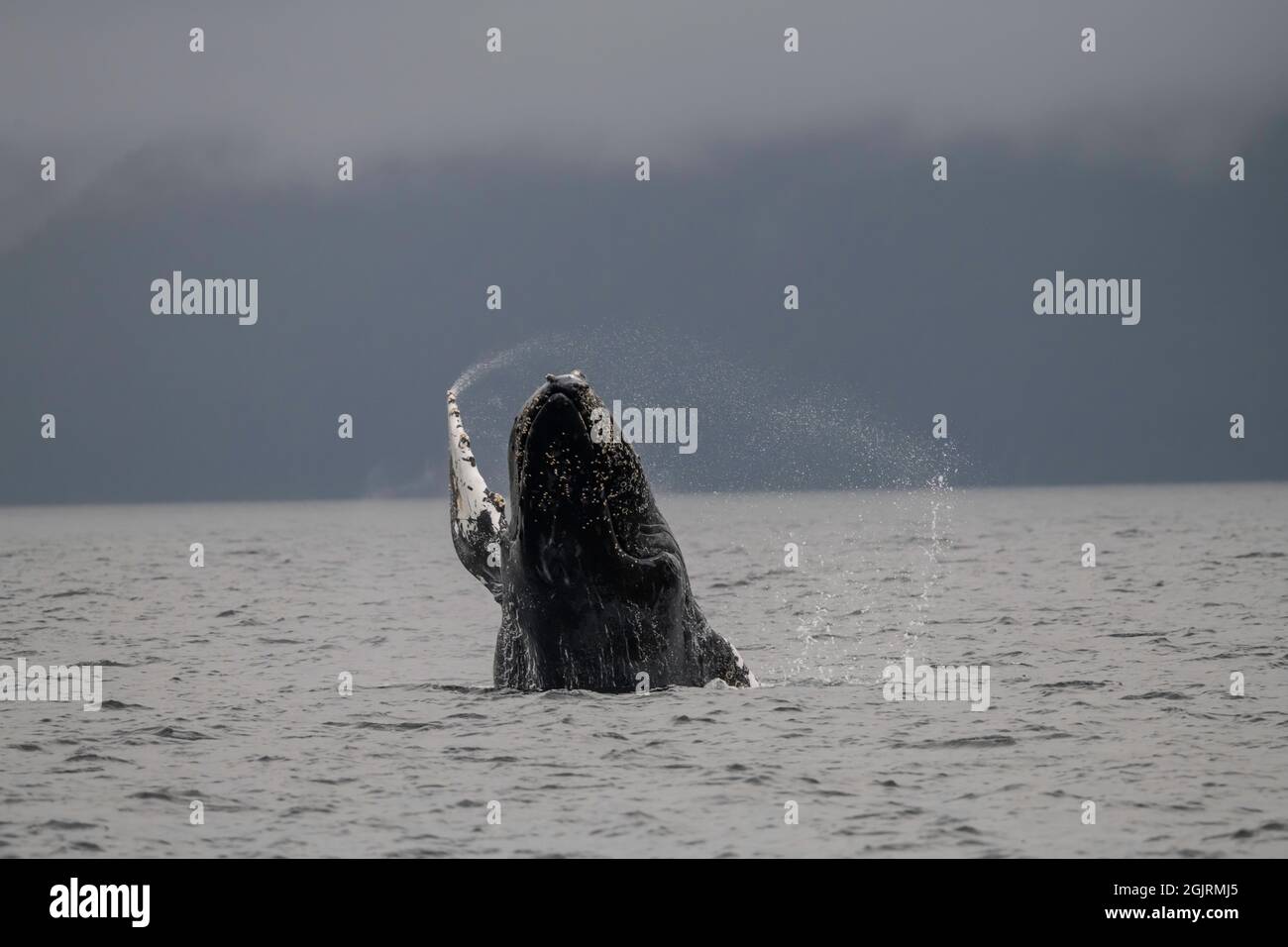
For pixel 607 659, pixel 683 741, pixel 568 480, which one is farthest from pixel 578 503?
pixel 683 741

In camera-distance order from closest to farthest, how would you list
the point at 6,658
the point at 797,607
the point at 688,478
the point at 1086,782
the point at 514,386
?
the point at 1086,782
the point at 6,658
the point at 797,607
the point at 514,386
the point at 688,478

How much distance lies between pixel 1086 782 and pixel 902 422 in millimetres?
164728

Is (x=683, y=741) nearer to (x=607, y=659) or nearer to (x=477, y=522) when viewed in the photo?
(x=607, y=659)

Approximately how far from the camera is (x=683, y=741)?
45.4ft

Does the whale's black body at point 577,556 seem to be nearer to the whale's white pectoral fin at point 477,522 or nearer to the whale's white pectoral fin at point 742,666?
the whale's white pectoral fin at point 477,522

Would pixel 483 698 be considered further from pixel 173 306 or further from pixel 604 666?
pixel 173 306

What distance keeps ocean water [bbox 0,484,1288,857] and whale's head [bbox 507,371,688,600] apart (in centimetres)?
138

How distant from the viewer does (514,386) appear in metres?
140

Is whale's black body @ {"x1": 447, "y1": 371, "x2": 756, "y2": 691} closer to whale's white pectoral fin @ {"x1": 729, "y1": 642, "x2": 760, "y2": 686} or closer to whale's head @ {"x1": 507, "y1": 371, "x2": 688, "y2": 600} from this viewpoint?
whale's head @ {"x1": 507, "y1": 371, "x2": 688, "y2": 600}

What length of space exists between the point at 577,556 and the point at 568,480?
→ 650mm

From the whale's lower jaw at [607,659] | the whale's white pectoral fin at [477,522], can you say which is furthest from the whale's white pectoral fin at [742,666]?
the whale's white pectoral fin at [477,522]

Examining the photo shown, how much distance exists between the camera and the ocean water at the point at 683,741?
1123 centimetres
